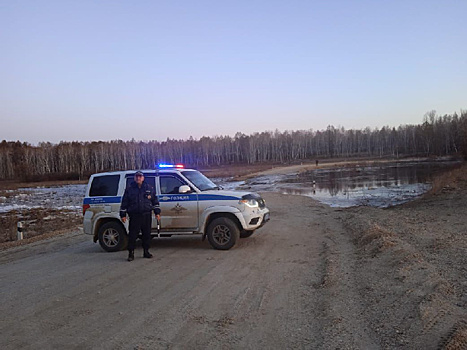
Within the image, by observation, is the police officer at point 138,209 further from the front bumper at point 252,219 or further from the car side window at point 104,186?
the front bumper at point 252,219

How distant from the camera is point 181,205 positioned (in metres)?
10.3

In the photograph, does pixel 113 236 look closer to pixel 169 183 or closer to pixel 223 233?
pixel 169 183

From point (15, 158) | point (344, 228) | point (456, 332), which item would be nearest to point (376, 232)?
point (344, 228)

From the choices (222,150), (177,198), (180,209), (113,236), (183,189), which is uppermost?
(222,150)

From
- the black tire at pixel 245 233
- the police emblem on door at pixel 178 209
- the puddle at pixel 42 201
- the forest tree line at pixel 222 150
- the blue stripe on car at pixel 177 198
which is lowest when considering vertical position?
the puddle at pixel 42 201

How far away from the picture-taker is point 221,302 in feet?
19.8

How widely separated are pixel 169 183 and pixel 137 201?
1501 mm

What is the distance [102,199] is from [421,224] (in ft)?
31.7

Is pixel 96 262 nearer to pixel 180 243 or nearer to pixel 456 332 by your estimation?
pixel 180 243

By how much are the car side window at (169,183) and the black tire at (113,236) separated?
61.0 inches

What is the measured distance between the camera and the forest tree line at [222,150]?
113m

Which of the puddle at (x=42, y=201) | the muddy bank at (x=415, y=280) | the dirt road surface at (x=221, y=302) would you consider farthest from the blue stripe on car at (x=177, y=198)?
the puddle at (x=42, y=201)

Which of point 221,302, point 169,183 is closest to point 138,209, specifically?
point 169,183

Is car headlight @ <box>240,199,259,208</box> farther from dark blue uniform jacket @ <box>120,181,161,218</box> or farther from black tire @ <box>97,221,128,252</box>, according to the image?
black tire @ <box>97,221,128,252</box>
